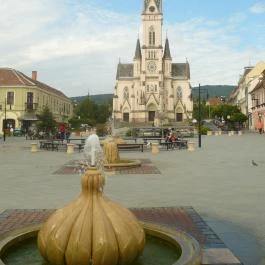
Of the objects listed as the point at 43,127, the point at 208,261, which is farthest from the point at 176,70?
→ the point at 208,261

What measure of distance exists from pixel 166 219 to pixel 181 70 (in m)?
104

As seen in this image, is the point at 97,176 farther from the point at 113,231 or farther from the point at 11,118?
the point at 11,118

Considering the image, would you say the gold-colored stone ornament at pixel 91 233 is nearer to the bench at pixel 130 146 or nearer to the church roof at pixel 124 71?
the bench at pixel 130 146

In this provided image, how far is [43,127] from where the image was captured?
2298 inches

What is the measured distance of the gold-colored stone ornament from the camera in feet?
15.3

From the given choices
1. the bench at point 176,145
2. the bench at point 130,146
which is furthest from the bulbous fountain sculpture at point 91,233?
the bench at point 176,145

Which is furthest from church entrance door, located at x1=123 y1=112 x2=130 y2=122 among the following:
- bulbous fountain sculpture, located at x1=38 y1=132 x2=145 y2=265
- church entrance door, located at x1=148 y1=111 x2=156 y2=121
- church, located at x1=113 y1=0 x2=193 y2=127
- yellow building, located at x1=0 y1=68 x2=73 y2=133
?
bulbous fountain sculpture, located at x1=38 y1=132 x2=145 y2=265

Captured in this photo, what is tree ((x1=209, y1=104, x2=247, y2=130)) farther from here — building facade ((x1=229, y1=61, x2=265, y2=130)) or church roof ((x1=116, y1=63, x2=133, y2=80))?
church roof ((x1=116, y1=63, x2=133, y2=80))

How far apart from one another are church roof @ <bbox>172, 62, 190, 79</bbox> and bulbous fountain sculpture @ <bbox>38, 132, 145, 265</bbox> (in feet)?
343

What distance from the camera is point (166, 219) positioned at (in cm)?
819

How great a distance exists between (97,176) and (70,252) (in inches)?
36.6

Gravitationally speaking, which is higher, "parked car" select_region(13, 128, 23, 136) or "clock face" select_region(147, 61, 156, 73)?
"clock face" select_region(147, 61, 156, 73)

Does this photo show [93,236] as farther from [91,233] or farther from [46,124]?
[46,124]

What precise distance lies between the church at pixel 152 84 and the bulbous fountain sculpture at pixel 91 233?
94132 mm
